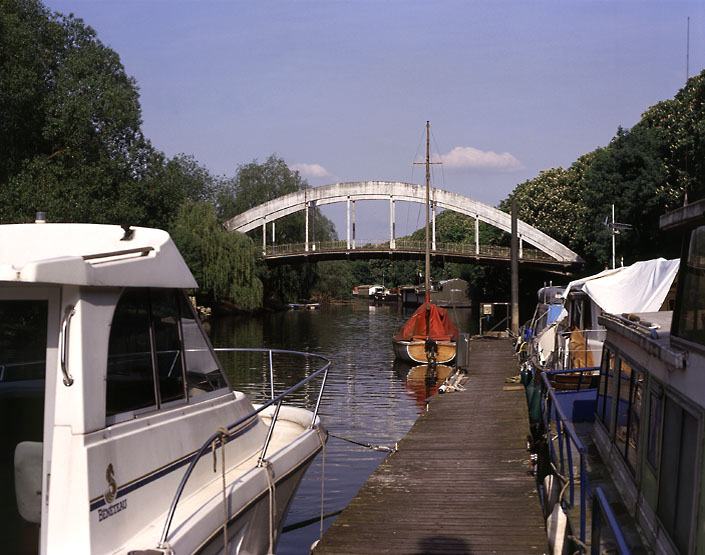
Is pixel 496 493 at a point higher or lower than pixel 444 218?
lower

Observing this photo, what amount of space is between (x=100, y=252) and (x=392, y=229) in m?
64.0

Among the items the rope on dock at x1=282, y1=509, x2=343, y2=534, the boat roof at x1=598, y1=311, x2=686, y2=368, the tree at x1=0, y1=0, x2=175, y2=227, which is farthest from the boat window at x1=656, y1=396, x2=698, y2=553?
the tree at x1=0, y1=0, x2=175, y2=227

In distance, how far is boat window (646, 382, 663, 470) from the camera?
6.04 metres

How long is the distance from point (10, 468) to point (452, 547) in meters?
4.46

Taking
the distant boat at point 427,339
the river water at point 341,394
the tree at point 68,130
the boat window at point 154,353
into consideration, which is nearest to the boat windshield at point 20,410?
the boat window at point 154,353

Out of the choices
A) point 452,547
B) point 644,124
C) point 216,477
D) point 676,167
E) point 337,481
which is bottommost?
point 337,481

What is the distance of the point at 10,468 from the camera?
5.05m

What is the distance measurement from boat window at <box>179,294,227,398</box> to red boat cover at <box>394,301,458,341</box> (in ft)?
79.6

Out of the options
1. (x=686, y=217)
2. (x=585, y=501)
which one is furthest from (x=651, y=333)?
(x=585, y=501)

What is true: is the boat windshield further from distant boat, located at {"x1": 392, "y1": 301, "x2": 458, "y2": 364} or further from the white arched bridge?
the white arched bridge

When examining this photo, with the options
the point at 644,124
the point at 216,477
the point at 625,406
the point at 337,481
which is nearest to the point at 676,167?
the point at 644,124

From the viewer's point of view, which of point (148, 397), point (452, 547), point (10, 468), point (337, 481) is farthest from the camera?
point (337, 481)

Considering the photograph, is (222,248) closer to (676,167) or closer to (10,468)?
(676,167)

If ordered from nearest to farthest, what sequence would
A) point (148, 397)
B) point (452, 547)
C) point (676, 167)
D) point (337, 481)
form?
point (148, 397) < point (452, 547) < point (337, 481) < point (676, 167)
